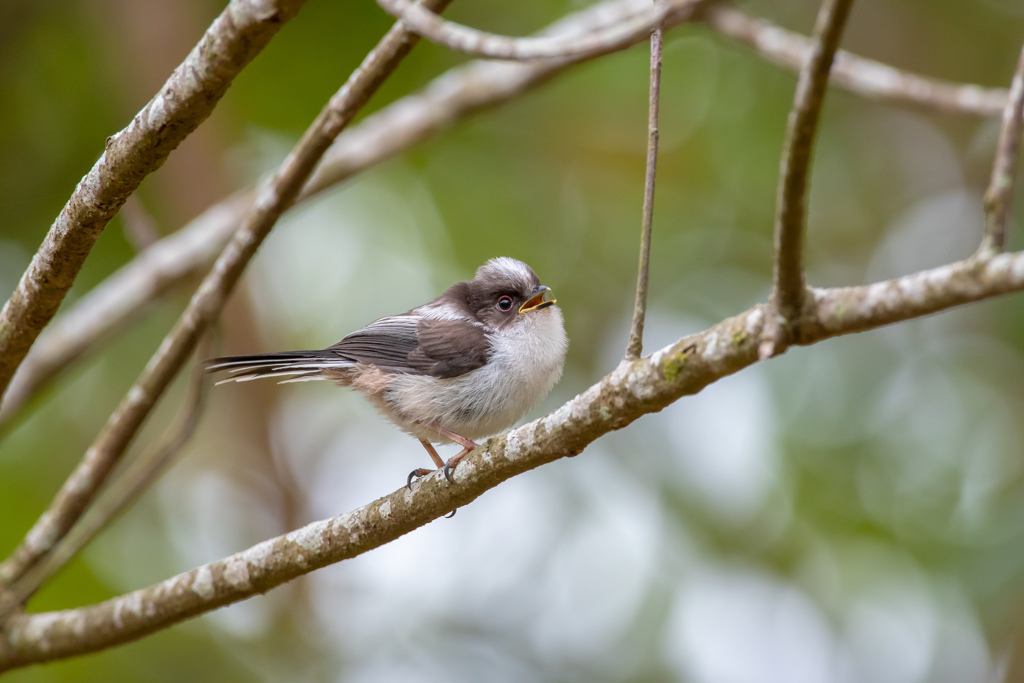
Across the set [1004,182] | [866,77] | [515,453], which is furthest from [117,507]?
[866,77]

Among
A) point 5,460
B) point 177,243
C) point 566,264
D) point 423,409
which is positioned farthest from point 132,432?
point 566,264

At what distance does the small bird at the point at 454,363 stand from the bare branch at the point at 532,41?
68.9 inches

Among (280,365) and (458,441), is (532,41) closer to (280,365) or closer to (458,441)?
(458,441)

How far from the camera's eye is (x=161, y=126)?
2.40 m

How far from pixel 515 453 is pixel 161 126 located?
4.18 ft

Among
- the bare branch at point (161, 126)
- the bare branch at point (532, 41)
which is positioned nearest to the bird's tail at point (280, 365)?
the bare branch at point (161, 126)

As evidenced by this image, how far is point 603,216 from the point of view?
8016 millimetres

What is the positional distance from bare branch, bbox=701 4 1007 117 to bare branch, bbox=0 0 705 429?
74cm

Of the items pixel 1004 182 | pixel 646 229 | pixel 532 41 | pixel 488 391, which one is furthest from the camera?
pixel 488 391

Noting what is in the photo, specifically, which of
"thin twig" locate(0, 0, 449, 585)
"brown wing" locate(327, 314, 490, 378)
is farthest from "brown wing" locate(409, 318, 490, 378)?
"thin twig" locate(0, 0, 449, 585)

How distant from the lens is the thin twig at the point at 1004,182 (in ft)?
5.56

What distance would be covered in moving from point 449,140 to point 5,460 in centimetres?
436

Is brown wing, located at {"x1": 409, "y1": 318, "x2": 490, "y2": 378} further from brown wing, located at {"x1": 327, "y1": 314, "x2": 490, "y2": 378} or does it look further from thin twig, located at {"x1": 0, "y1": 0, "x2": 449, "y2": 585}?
thin twig, located at {"x1": 0, "y1": 0, "x2": 449, "y2": 585}

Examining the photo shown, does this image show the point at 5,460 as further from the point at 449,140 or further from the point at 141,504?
the point at 449,140
